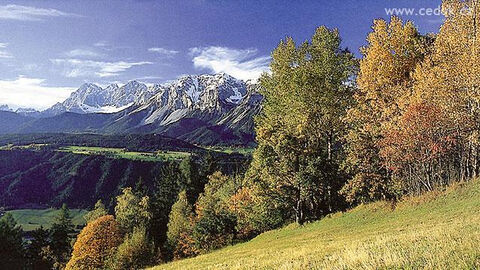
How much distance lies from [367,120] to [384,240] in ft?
80.3

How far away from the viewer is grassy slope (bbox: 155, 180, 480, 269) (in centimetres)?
1180

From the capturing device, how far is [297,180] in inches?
1866

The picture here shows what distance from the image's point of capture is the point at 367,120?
4175 cm

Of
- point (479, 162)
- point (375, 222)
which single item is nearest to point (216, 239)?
point (375, 222)

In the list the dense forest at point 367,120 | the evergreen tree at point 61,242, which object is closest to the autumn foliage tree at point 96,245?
the evergreen tree at point 61,242

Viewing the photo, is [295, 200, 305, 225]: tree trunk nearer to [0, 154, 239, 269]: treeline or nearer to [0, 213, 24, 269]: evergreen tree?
[0, 154, 239, 269]: treeline

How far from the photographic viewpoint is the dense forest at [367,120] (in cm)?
3638

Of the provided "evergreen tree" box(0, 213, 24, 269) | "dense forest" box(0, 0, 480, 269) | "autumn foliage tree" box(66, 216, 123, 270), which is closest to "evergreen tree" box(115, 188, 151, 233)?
"autumn foliage tree" box(66, 216, 123, 270)

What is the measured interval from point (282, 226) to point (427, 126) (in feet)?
86.6

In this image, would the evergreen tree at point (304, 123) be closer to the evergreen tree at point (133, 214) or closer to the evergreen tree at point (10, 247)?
the evergreen tree at point (133, 214)

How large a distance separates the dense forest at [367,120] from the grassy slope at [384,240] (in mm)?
3073

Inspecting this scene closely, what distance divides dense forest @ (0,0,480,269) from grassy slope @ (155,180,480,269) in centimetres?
307

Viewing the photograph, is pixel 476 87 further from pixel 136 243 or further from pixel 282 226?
pixel 136 243

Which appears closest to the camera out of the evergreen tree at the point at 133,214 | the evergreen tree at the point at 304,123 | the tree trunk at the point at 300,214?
the evergreen tree at the point at 304,123
